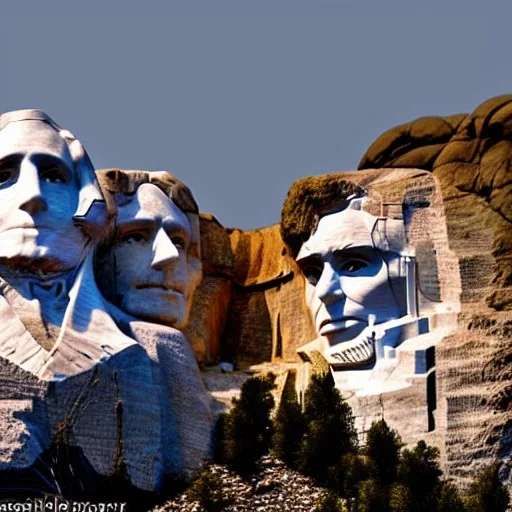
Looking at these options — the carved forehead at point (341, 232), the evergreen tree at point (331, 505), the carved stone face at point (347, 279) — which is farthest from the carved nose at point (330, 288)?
the evergreen tree at point (331, 505)

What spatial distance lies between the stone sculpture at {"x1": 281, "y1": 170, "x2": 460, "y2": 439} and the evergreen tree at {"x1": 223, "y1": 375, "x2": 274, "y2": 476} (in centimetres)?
94

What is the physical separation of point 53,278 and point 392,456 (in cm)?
405

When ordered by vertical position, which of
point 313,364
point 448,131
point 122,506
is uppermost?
point 448,131

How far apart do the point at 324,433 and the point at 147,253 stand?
341 centimetres

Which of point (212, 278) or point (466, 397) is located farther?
point (212, 278)

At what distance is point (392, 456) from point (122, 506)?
2.70 meters

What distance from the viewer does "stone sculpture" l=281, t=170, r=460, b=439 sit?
108 feet

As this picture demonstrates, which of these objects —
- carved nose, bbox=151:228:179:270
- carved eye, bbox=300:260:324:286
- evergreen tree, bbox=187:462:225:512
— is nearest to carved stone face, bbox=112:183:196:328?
carved nose, bbox=151:228:179:270

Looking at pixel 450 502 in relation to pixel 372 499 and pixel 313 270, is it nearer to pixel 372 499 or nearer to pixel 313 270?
pixel 372 499

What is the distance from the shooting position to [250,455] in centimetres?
3247

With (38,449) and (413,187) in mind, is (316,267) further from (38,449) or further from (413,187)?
(38,449)

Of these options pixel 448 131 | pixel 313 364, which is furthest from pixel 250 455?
pixel 448 131

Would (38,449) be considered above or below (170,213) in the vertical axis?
below

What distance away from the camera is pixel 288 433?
32281 mm
